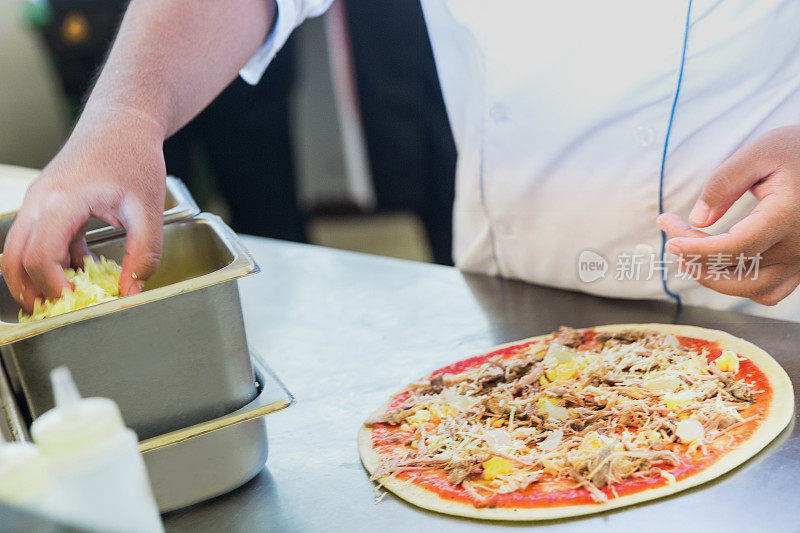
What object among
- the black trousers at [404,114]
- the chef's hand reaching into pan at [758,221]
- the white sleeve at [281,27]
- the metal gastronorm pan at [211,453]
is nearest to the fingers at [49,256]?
the metal gastronorm pan at [211,453]

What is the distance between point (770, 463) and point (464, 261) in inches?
35.0

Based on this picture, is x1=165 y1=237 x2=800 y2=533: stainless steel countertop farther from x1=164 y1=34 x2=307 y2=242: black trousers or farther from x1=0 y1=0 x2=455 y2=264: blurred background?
x1=164 y1=34 x2=307 y2=242: black trousers

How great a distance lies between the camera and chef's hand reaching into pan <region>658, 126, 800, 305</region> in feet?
3.65

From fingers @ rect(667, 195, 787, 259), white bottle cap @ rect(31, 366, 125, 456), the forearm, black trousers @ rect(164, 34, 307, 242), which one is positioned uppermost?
the forearm

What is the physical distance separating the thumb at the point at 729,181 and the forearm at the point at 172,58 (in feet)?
2.85

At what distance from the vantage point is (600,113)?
4.70 ft

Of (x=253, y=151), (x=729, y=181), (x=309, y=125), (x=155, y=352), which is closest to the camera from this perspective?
(x=155, y=352)

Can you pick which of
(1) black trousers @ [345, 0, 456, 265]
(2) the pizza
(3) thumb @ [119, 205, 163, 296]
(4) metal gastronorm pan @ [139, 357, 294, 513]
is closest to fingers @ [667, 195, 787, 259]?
(2) the pizza

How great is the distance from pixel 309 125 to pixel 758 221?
15.2 ft

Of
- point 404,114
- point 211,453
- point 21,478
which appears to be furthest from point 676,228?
point 404,114

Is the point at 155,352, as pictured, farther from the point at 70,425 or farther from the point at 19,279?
the point at 70,425

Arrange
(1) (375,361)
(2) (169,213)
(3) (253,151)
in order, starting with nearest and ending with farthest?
(2) (169,213), (1) (375,361), (3) (253,151)

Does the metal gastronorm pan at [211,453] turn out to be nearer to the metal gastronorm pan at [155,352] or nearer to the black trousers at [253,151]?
the metal gastronorm pan at [155,352]

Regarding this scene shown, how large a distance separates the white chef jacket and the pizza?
10.0 inches
